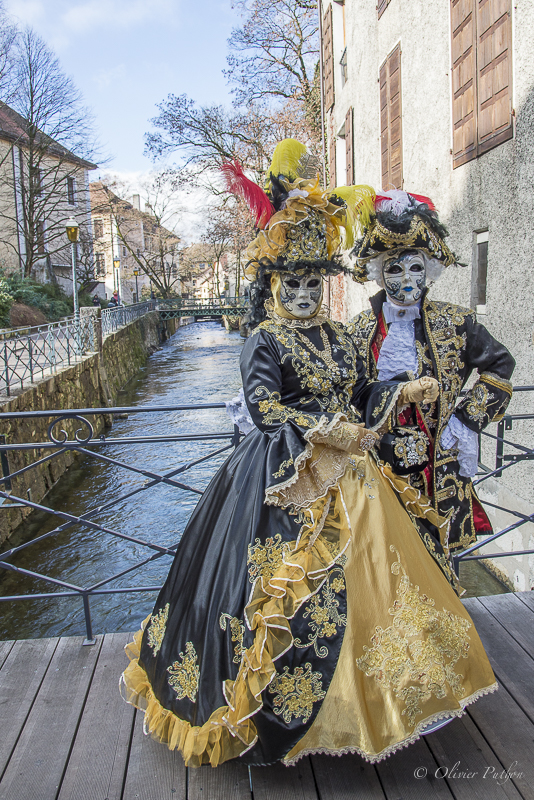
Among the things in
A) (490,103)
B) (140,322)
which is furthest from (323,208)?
(140,322)

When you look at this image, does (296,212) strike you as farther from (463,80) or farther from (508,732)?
(463,80)

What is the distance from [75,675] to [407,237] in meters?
2.23

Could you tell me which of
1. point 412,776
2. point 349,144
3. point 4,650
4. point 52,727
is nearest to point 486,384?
point 412,776

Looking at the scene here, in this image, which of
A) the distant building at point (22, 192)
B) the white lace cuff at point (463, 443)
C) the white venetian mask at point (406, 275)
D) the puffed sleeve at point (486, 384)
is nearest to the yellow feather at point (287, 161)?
the white venetian mask at point (406, 275)

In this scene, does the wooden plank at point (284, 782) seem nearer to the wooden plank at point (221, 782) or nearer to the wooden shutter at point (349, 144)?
the wooden plank at point (221, 782)

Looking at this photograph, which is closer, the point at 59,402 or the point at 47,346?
the point at 59,402

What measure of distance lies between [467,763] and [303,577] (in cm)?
84

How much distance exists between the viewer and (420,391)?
210 centimetres

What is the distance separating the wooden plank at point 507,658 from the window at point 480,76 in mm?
3755

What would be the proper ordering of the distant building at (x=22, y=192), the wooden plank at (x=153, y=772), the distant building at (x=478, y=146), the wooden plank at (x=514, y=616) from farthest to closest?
the distant building at (x=22, y=192), the distant building at (x=478, y=146), the wooden plank at (x=514, y=616), the wooden plank at (x=153, y=772)

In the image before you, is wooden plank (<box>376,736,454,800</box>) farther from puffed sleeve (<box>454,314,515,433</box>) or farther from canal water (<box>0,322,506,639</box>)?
canal water (<box>0,322,506,639</box>)

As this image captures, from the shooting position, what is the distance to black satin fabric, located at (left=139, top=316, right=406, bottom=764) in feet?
5.69

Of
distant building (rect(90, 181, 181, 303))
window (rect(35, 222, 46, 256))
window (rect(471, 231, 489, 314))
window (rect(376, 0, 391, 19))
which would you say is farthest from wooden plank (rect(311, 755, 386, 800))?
distant building (rect(90, 181, 181, 303))

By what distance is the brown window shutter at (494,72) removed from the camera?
455 centimetres
